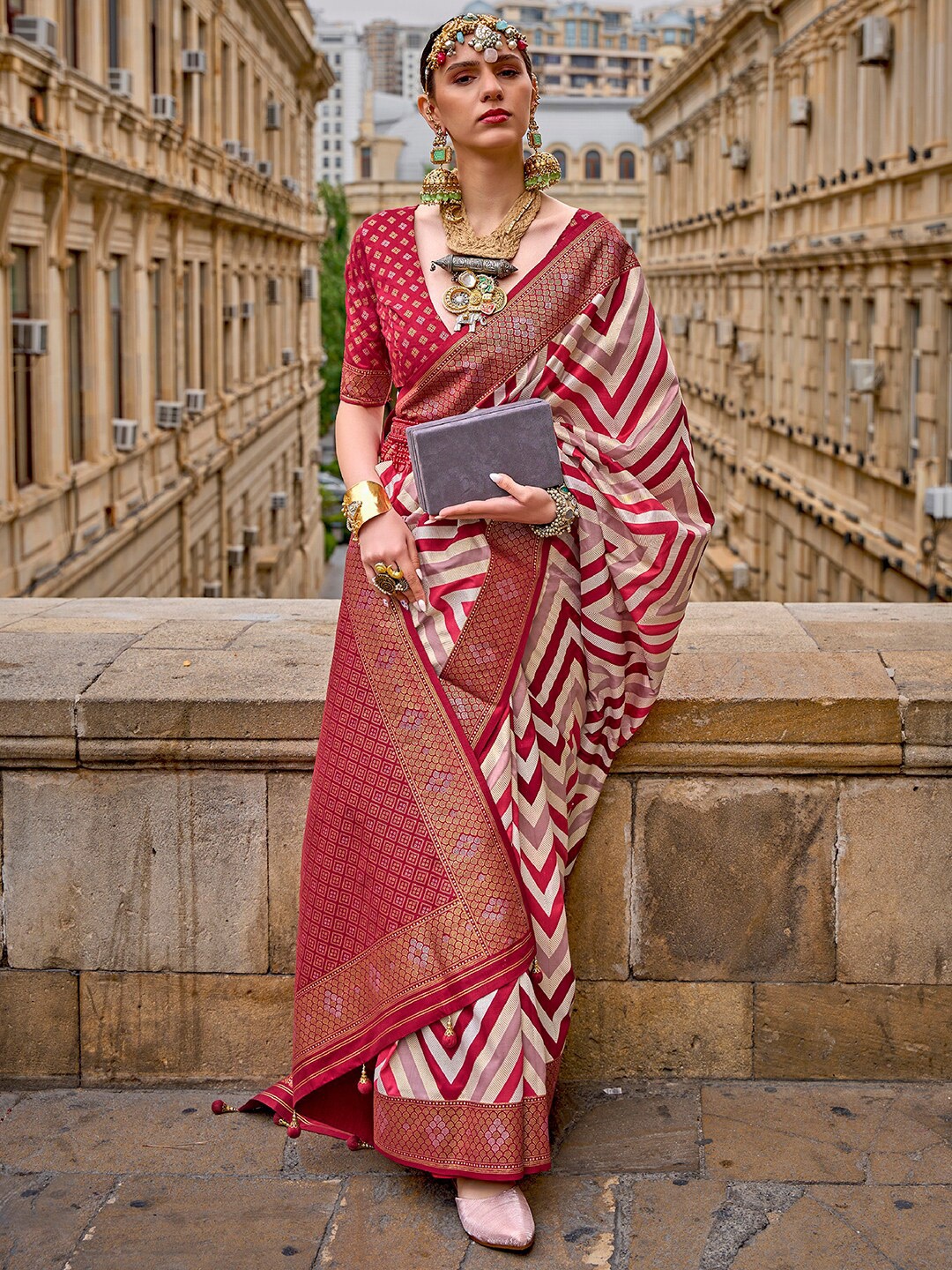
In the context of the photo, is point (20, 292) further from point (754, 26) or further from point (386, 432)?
point (754, 26)

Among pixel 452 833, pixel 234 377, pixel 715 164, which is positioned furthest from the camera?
pixel 715 164

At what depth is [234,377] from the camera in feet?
88.3

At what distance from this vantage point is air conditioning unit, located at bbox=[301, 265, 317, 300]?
1546 inches

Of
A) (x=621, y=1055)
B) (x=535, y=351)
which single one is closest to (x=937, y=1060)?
(x=621, y=1055)

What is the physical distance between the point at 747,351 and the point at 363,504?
28.0 m

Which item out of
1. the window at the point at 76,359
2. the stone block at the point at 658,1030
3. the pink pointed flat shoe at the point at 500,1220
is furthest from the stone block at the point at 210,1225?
the window at the point at 76,359

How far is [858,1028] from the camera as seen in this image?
384cm

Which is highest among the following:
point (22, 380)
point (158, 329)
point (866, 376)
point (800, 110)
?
point (800, 110)

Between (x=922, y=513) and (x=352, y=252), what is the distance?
52.4 ft

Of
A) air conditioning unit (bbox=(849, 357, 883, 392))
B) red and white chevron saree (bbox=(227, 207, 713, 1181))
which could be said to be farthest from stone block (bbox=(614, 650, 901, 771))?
air conditioning unit (bbox=(849, 357, 883, 392))

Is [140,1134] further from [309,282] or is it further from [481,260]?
[309,282]

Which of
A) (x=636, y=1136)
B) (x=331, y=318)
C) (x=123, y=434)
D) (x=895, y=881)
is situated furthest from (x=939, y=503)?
(x=331, y=318)

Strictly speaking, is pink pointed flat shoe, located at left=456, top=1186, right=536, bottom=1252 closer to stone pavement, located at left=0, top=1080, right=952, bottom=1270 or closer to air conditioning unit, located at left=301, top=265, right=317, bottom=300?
stone pavement, located at left=0, top=1080, right=952, bottom=1270

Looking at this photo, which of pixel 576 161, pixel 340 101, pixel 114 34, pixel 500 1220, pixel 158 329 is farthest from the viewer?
pixel 340 101
